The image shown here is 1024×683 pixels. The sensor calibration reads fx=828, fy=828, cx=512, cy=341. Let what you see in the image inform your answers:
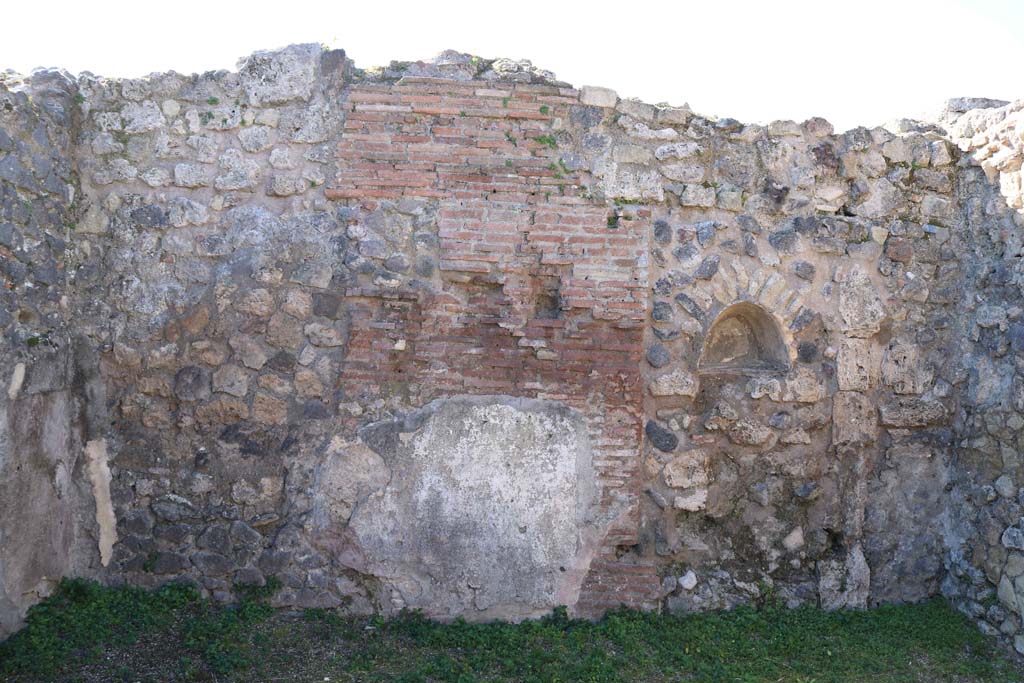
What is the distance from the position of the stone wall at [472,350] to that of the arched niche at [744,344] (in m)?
0.07

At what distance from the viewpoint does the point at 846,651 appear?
4547mm

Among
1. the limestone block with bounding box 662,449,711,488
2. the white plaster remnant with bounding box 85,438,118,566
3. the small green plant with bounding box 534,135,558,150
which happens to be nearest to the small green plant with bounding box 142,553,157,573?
the white plaster remnant with bounding box 85,438,118,566

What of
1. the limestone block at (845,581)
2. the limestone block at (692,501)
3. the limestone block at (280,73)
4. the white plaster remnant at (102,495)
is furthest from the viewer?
the limestone block at (845,581)

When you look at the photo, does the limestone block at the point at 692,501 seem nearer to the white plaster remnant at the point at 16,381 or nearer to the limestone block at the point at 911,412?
the limestone block at the point at 911,412

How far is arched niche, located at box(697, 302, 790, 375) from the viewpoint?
5.03m

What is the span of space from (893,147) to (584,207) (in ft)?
6.77

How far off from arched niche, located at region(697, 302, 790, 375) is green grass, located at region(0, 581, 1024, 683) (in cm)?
145

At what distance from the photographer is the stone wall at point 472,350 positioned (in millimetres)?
4645

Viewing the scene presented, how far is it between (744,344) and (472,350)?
1.76 m

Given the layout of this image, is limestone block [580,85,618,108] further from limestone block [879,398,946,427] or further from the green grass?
the green grass

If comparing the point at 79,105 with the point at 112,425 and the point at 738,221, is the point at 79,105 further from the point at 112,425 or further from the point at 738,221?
the point at 738,221

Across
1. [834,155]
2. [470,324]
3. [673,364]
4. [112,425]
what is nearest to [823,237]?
[834,155]

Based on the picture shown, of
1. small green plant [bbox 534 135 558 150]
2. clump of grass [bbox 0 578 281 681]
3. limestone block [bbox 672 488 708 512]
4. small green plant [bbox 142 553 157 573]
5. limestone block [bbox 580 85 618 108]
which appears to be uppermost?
limestone block [bbox 580 85 618 108]

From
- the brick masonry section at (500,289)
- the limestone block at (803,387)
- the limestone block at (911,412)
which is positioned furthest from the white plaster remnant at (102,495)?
the limestone block at (911,412)
